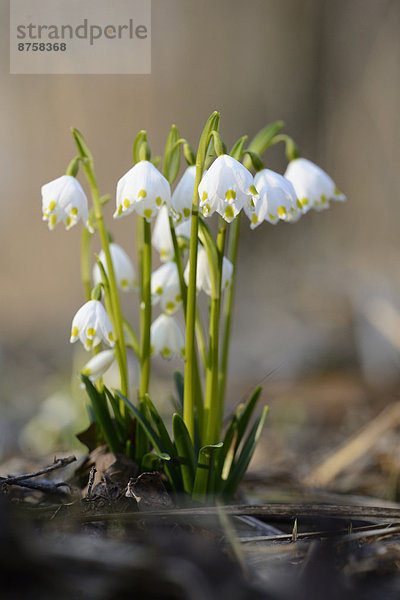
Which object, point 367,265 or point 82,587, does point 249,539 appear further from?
point 367,265

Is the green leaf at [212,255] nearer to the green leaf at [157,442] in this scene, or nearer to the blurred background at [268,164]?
the green leaf at [157,442]

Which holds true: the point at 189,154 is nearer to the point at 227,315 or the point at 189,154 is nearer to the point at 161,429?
the point at 227,315

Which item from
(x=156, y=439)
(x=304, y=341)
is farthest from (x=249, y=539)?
(x=304, y=341)

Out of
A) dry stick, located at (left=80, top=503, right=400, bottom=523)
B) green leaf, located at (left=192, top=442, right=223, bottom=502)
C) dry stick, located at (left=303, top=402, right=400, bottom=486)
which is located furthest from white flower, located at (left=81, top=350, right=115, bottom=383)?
dry stick, located at (left=303, top=402, right=400, bottom=486)
